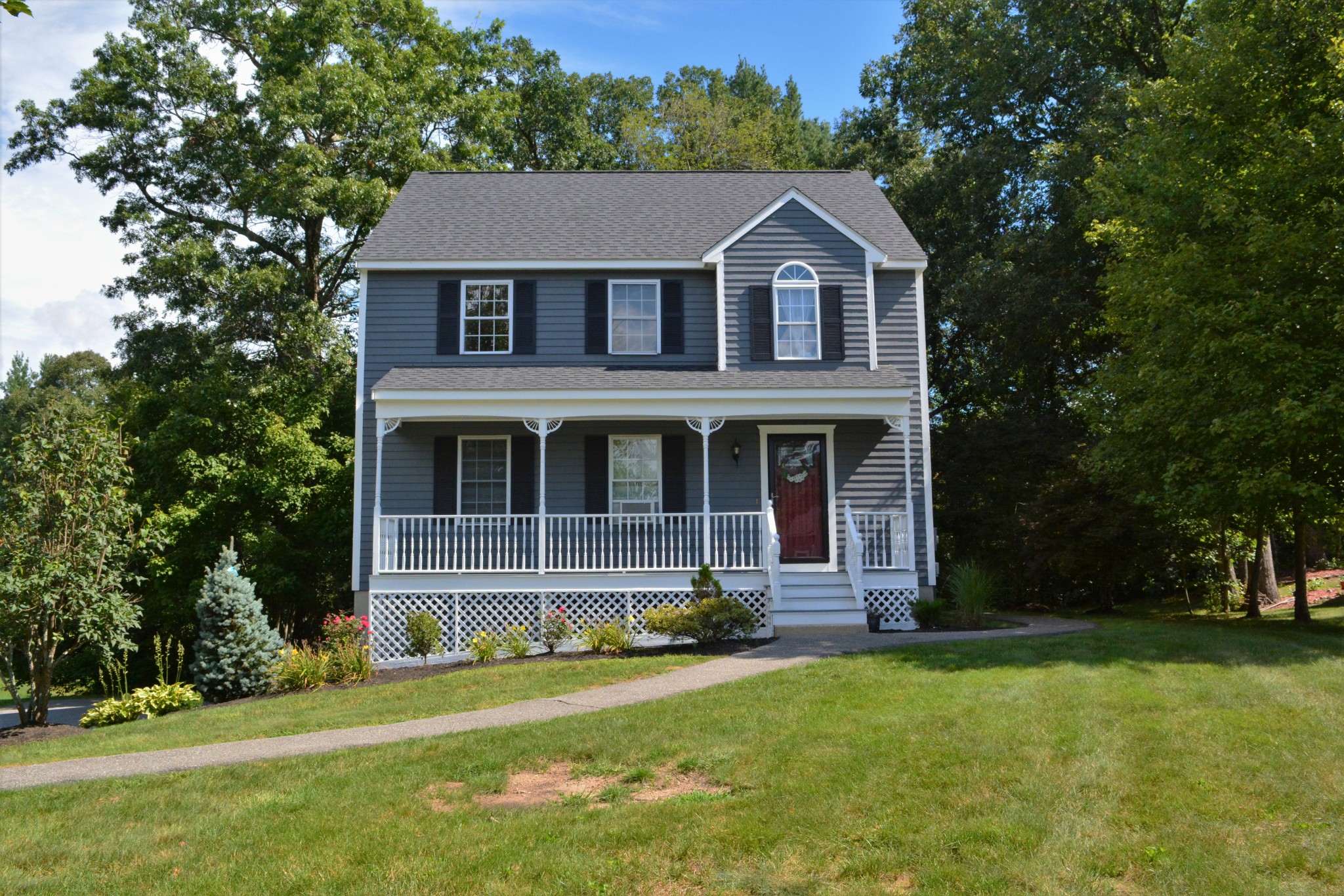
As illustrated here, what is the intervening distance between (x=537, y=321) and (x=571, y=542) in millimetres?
4224

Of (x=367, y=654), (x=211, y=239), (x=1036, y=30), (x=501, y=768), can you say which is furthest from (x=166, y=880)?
(x=1036, y=30)

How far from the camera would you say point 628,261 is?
18.3m

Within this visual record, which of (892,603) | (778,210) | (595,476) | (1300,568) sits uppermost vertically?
(778,210)

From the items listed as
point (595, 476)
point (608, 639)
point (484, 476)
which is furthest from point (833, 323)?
point (608, 639)

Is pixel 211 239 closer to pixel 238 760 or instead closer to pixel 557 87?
pixel 557 87

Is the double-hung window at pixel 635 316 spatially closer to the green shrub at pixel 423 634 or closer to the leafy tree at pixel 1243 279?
the green shrub at pixel 423 634

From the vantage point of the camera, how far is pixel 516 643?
1450cm

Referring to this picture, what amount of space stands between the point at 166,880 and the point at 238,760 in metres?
2.88

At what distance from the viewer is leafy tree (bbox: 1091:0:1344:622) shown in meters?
13.7

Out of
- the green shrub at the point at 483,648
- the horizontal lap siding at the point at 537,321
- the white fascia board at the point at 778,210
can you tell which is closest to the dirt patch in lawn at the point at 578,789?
the green shrub at the point at 483,648

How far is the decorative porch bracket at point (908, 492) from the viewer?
54.1 feet

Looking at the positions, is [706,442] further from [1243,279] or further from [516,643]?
[1243,279]

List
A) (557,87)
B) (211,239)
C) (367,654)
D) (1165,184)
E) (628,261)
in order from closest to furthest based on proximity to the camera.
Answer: (367,654), (1165,184), (628,261), (211,239), (557,87)

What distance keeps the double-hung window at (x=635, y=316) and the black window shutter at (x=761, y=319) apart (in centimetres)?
173
